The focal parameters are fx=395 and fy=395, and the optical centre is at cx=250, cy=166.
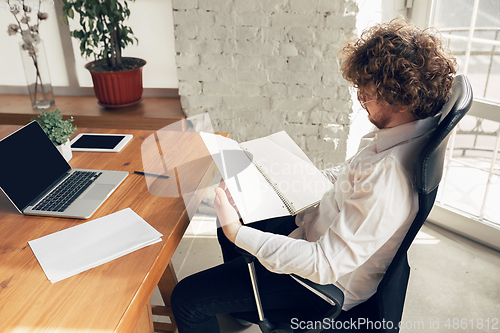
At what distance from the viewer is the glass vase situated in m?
2.36

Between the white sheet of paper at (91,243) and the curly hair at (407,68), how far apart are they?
2.33ft

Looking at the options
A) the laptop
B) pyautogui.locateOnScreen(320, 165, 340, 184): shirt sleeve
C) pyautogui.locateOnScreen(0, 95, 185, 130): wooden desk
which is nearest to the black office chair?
pyautogui.locateOnScreen(320, 165, 340, 184): shirt sleeve

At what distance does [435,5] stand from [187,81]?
1405 millimetres

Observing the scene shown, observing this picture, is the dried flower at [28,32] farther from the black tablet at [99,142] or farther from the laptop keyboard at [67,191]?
the laptop keyboard at [67,191]

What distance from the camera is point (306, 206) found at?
1.21 metres

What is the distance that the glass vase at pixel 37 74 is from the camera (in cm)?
236

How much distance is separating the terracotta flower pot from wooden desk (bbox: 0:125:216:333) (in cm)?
118

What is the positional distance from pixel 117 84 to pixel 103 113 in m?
0.20

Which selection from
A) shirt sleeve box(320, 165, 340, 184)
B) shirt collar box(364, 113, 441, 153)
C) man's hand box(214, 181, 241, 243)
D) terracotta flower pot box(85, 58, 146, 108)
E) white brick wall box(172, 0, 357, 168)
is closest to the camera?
shirt collar box(364, 113, 441, 153)

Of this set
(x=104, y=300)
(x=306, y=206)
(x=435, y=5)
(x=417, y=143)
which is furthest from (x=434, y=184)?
(x=435, y=5)

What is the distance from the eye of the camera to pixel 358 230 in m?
0.93

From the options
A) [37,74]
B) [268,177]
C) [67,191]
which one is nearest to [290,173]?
[268,177]

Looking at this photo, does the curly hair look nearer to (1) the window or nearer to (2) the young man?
(2) the young man

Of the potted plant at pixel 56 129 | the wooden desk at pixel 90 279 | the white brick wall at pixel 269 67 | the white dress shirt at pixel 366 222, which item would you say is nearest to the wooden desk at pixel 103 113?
the white brick wall at pixel 269 67
